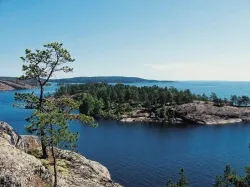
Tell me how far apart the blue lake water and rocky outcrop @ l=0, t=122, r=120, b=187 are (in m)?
30.5

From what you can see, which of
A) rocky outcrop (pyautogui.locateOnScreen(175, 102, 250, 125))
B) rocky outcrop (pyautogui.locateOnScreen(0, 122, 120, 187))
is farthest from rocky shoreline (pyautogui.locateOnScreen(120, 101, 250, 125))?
rocky outcrop (pyautogui.locateOnScreen(0, 122, 120, 187))

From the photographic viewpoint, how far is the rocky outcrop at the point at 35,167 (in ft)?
101

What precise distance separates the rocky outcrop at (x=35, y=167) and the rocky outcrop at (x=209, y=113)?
4968 inches

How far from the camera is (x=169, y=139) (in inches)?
4847

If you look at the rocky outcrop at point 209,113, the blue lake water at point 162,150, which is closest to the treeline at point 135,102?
the rocky outcrop at point 209,113

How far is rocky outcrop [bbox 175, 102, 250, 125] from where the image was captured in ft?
538

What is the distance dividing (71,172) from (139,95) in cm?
15973

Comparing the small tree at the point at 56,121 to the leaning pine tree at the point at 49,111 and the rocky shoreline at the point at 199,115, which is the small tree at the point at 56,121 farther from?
the rocky shoreline at the point at 199,115

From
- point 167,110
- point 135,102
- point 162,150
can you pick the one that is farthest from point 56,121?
point 135,102

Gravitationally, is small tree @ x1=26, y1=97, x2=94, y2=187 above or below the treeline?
above

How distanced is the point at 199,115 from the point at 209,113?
6.55 m

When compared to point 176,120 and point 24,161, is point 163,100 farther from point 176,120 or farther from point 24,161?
point 24,161

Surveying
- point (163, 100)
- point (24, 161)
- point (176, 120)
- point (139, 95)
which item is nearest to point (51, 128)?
point (24, 161)

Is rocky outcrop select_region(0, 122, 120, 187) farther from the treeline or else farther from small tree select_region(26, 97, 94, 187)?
the treeline
